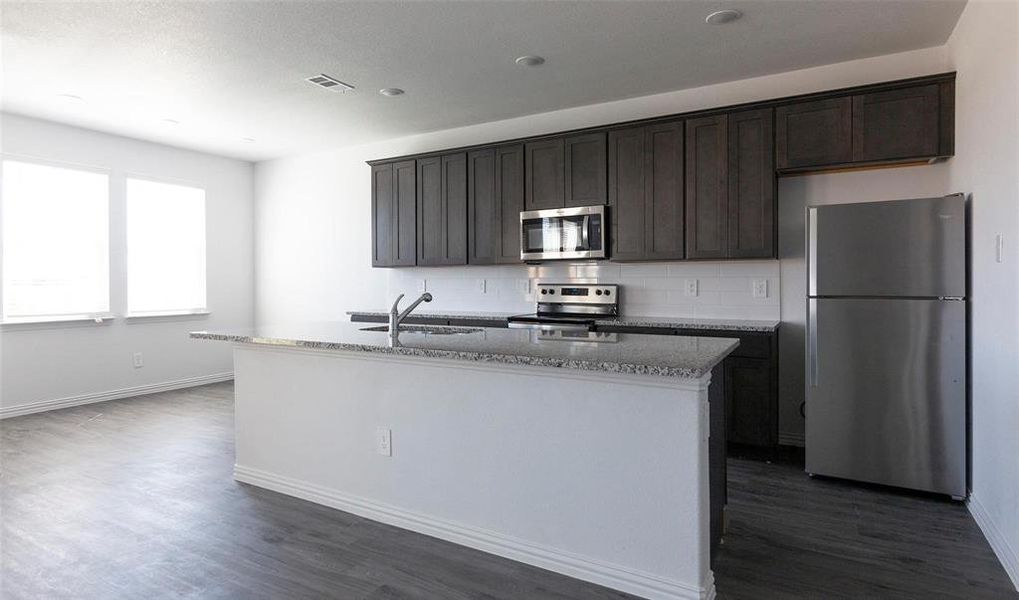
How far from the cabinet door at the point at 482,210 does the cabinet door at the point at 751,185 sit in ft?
6.04

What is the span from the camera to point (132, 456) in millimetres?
3625

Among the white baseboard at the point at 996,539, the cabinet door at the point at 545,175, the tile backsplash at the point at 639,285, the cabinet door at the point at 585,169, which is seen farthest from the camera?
the cabinet door at the point at 545,175

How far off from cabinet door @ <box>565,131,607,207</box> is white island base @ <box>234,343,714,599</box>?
2.26 metres

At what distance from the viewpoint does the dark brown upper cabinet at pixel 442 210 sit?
4859 mm

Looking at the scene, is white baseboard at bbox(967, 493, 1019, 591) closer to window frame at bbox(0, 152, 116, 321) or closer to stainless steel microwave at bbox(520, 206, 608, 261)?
stainless steel microwave at bbox(520, 206, 608, 261)

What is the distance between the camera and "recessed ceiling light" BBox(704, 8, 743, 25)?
2938 mm

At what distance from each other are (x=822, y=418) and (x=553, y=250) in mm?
2142

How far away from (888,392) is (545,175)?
105 inches

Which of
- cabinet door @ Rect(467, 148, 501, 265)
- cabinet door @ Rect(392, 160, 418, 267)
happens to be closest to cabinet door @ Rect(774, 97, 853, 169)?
cabinet door @ Rect(467, 148, 501, 265)

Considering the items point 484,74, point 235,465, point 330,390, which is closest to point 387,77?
point 484,74

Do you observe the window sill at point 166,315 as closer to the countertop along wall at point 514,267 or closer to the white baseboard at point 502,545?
the countertop along wall at point 514,267

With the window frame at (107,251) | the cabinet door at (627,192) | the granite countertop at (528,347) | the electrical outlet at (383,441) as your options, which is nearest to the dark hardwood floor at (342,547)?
the electrical outlet at (383,441)

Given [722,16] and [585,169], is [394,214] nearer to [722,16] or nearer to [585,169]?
[585,169]

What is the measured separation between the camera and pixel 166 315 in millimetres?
5871
